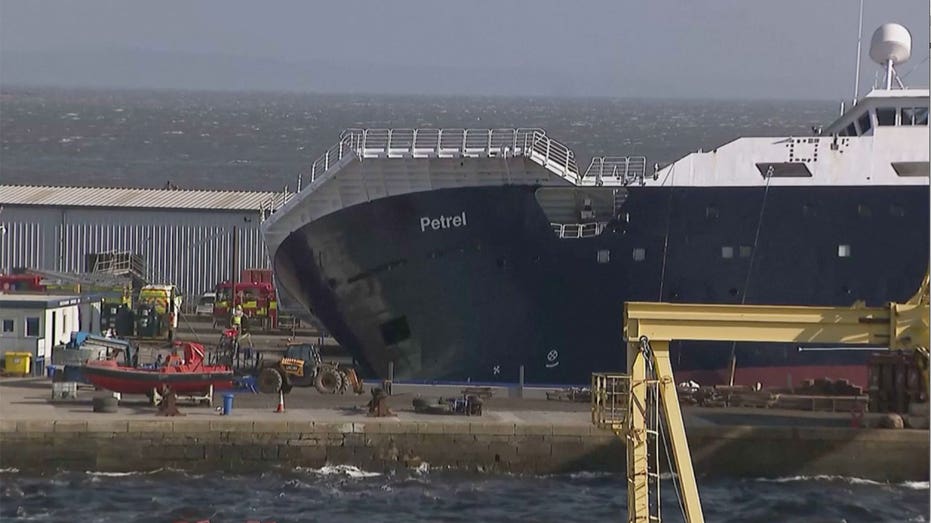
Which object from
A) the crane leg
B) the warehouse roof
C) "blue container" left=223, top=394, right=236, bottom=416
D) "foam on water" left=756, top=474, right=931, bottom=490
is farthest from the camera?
the warehouse roof

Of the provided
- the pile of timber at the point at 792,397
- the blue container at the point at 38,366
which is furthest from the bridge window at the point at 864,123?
the blue container at the point at 38,366

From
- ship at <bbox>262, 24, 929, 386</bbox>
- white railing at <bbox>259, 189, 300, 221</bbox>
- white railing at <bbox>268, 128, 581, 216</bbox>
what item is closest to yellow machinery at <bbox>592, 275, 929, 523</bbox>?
ship at <bbox>262, 24, 929, 386</bbox>

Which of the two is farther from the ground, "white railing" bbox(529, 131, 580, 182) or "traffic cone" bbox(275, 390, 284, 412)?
"white railing" bbox(529, 131, 580, 182)

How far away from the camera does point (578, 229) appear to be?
35.9 meters

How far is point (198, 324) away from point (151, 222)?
4008mm

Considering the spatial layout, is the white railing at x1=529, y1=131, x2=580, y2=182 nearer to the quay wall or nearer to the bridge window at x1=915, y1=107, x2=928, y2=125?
the quay wall

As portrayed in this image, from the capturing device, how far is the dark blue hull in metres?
35.4

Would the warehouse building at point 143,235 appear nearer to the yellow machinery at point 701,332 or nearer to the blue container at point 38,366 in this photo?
the blue container at point 38,366

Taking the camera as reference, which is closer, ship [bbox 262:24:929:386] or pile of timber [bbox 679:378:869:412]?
pile of timber [bbox 679:378:869:412]

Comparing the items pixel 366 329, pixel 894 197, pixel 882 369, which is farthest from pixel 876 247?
pixel 366 329

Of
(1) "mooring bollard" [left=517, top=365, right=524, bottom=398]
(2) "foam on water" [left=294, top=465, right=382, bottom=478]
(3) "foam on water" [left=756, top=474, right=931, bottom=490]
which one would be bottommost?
(3) "foam on water" [left=756, top=474, right=931, bottom=490]

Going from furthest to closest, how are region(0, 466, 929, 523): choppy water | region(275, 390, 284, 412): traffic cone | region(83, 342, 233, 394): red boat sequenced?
region(83, 342, 233, 394): red boat, region(275, 390, 284, 412): traffic cone, region(0, 466, 929, 523): choppy water

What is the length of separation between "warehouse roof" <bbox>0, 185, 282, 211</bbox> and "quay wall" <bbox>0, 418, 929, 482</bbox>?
15711 mm

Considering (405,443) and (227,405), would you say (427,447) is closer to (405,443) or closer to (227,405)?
(405,443)
